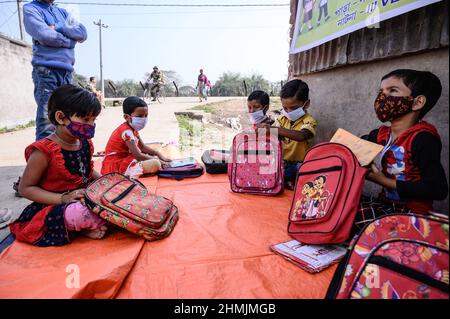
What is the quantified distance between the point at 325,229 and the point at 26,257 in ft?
5.67

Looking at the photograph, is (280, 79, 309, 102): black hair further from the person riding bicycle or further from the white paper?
the person riding bicycle

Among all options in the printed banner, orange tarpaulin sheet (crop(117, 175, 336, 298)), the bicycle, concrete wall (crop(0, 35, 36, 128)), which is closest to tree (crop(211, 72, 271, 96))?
the bicycle

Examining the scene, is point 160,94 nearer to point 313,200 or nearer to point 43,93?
point 43,93

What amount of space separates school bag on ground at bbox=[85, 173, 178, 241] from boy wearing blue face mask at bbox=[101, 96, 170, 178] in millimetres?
1144

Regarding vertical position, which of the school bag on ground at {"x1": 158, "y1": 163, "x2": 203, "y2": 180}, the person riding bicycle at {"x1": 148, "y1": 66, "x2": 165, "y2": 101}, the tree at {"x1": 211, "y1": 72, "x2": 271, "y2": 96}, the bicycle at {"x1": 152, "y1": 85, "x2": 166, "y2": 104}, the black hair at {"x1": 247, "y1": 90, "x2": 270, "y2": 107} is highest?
the tree at {"x1": 211, "y1": 72, "x2": 271, "y2": 96}

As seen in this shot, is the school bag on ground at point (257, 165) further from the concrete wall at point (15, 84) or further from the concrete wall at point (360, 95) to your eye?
the concrete wall at point (15, 84)

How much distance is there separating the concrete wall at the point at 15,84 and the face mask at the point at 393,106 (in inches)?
355

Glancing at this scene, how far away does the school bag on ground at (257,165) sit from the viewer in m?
2.69

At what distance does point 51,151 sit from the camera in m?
1.80

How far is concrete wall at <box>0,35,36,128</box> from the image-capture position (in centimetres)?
770

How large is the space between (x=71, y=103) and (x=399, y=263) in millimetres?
2014

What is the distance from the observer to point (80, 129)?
1.88 meters

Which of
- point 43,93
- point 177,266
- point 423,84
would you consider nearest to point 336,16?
point 423,84
